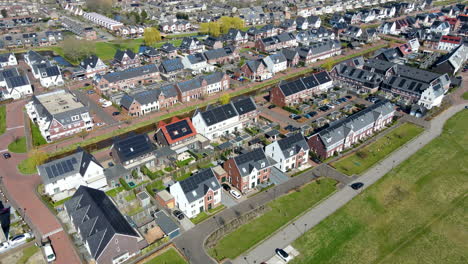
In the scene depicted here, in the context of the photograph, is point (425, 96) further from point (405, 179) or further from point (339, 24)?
point (339, 24)

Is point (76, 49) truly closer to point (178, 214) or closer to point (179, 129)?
point (179, 129)

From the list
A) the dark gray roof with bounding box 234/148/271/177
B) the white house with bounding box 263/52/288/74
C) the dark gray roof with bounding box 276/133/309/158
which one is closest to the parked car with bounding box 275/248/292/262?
the dark gray roof with bounding box 234/148/271/177

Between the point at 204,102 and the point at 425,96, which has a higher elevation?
the point at 425,96

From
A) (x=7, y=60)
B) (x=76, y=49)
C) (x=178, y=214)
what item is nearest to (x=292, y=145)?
(x=178, y=214)

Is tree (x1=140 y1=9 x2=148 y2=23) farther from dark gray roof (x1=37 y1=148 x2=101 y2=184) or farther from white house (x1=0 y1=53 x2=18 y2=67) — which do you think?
dark gray roof (x1=37 y1=148 x2=101 y2=184)

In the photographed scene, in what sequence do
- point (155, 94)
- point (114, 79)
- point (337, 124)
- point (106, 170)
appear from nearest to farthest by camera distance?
point (106, 170) → point (337, 124) → point (155, 94) → point (114, 79)

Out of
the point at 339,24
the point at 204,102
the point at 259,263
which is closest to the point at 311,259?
the point at 259,263
